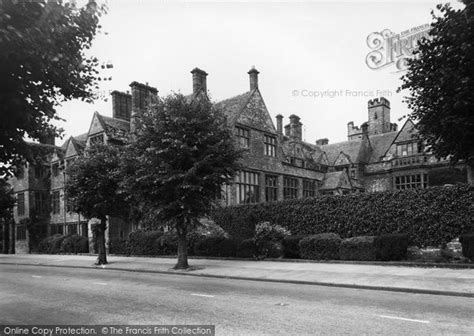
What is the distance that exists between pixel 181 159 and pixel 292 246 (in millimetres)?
7533

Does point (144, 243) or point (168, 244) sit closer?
point (168, 244)

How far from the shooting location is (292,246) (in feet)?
72.9

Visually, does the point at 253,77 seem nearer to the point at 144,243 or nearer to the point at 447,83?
the point at 144,243

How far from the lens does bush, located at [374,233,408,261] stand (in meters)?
18.7

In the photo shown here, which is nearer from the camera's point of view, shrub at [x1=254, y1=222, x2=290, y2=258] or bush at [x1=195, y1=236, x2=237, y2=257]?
shrub at [x1=254, y1=222, x2=290, y2=258]

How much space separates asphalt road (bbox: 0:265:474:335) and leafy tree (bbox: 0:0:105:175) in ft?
13.6

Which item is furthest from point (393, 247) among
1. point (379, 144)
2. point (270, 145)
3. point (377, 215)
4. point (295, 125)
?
point (379, 144)

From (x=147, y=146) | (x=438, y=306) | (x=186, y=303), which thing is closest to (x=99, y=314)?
(x=186, y=303)

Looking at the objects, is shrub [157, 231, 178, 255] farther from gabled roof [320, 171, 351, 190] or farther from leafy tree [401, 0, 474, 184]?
gabled roof [320, 171, 351, 190]

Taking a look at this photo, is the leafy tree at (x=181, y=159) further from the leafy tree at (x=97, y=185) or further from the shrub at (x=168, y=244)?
the shrub at (x=168, y=244)

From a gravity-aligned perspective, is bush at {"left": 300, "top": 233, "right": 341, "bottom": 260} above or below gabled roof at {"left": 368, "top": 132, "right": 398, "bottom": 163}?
below

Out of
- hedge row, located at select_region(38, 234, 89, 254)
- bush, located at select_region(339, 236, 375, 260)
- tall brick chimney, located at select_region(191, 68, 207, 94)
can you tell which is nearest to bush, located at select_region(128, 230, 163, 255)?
hedge row, located at select_region(38, 234, 89, 254)

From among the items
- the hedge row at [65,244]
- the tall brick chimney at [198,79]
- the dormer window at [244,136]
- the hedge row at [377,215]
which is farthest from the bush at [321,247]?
the hedge row at [65,244]

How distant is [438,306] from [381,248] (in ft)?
29.8
